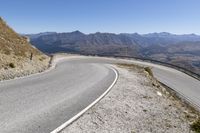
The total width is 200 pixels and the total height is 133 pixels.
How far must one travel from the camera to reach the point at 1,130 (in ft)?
24.0

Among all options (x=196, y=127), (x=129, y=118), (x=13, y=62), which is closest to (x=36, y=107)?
(x=129, y=118)

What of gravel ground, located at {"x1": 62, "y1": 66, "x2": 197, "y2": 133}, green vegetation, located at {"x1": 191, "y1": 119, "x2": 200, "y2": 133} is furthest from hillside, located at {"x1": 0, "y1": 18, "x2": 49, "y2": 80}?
green vegetation, located at {"x1": 191, "y1": 119, "x2": 200, "y2": 133}

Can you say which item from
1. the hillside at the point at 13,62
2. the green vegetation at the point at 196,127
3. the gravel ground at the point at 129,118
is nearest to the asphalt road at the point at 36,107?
the gravel ground at the point at 129,118

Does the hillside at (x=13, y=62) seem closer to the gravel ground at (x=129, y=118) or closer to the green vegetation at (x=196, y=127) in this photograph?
Result: the gravel ground at (x=129, y=118)

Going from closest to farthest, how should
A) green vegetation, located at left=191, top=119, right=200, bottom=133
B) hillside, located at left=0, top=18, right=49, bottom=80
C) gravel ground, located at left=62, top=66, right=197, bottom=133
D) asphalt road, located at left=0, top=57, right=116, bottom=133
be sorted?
asphalt road, located at left=0, top=57, right=116, bottom=133, gravel ground, located at left=62, top=66, right=197, bottom=133, green vegetation, located at left=191, top=119, right=200, bottom=133, hillside, located at left=0, top=18, right=49, bottom=80

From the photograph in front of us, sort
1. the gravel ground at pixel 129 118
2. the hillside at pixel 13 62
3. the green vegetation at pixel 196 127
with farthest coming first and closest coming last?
the hillside at pixel 13 62, the green vegetation at pixel 196 127, the gravel ground at pixel 129 118

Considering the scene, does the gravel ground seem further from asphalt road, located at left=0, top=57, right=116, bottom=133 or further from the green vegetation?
asphalt road, located at left=0, top=57, right=116, bottom=133

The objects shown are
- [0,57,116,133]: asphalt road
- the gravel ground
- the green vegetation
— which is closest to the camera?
[0,57,116,133]: asphalt road

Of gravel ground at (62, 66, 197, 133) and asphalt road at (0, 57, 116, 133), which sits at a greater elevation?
asphalt road at (0, 57, 116, 133)

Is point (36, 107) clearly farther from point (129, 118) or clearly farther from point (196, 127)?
point (196, 127)

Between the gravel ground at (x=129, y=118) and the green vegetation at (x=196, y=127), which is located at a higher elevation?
the gravel ground at (x=129, y=118)

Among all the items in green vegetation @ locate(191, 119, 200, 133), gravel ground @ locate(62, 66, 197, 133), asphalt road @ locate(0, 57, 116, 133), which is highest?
asphalt road @ locate(0, 57, 116, 133)

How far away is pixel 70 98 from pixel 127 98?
10.7 ft

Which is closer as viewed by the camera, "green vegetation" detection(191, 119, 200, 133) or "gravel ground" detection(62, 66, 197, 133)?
"gravel ground" detection(62, 66, 197, 133)
